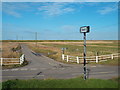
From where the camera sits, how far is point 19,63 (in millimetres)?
18391

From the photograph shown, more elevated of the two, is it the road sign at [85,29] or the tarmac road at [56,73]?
the road sign at [85,29]

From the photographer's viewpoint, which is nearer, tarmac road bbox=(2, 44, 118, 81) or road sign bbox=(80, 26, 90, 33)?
road sign bbox=(80, 26, 90, 33)

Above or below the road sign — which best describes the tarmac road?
below

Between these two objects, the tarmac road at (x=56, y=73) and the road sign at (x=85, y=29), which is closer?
the road sign at (x=85, y=29)

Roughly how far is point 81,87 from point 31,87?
2.08 metres

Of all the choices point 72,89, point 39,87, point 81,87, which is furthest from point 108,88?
point 39,87

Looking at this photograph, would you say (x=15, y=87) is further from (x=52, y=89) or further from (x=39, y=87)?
(x=52, y=89)

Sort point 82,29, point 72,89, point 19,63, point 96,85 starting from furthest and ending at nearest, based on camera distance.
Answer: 1. point 19,63
2. point 82,29
3. point 96,85
4. point 72,89

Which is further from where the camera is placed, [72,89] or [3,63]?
[3,63]

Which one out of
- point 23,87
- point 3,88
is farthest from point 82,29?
point 3,88

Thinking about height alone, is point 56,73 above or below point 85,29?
below

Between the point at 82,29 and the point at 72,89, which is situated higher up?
the point at 82,29

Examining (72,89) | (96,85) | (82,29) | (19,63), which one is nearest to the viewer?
(72,89)

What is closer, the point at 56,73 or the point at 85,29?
the point at 85,29
